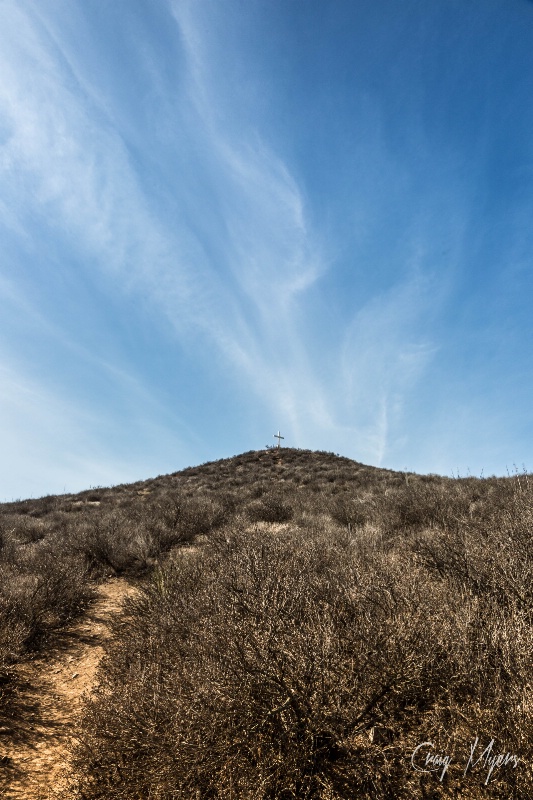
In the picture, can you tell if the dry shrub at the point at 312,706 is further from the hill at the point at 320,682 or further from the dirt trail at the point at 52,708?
the dirt trail at the point at 52,708

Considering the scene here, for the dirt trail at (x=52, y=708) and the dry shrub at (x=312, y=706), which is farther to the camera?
the dirt trail at (x=52, y=708)

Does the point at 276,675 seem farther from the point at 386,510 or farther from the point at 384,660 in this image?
the point at 386,510

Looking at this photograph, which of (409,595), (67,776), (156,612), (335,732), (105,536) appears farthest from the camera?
(105,536)

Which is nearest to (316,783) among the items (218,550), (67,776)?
(67,776)

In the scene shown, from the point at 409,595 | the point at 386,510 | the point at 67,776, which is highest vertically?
the point at 386,510

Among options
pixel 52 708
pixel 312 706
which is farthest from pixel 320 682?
pixel 52 708

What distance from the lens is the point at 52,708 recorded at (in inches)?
144

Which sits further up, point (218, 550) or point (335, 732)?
point (218, 550)

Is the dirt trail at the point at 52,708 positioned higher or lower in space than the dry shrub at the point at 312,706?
lower

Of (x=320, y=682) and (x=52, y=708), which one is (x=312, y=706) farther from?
(x=52, y=708)

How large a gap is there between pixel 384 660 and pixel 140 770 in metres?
1.62

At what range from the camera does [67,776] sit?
257cm

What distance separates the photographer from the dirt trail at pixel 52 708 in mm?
2709

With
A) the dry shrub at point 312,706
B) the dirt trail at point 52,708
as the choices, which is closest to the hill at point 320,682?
the dry shrub at point 312,706
